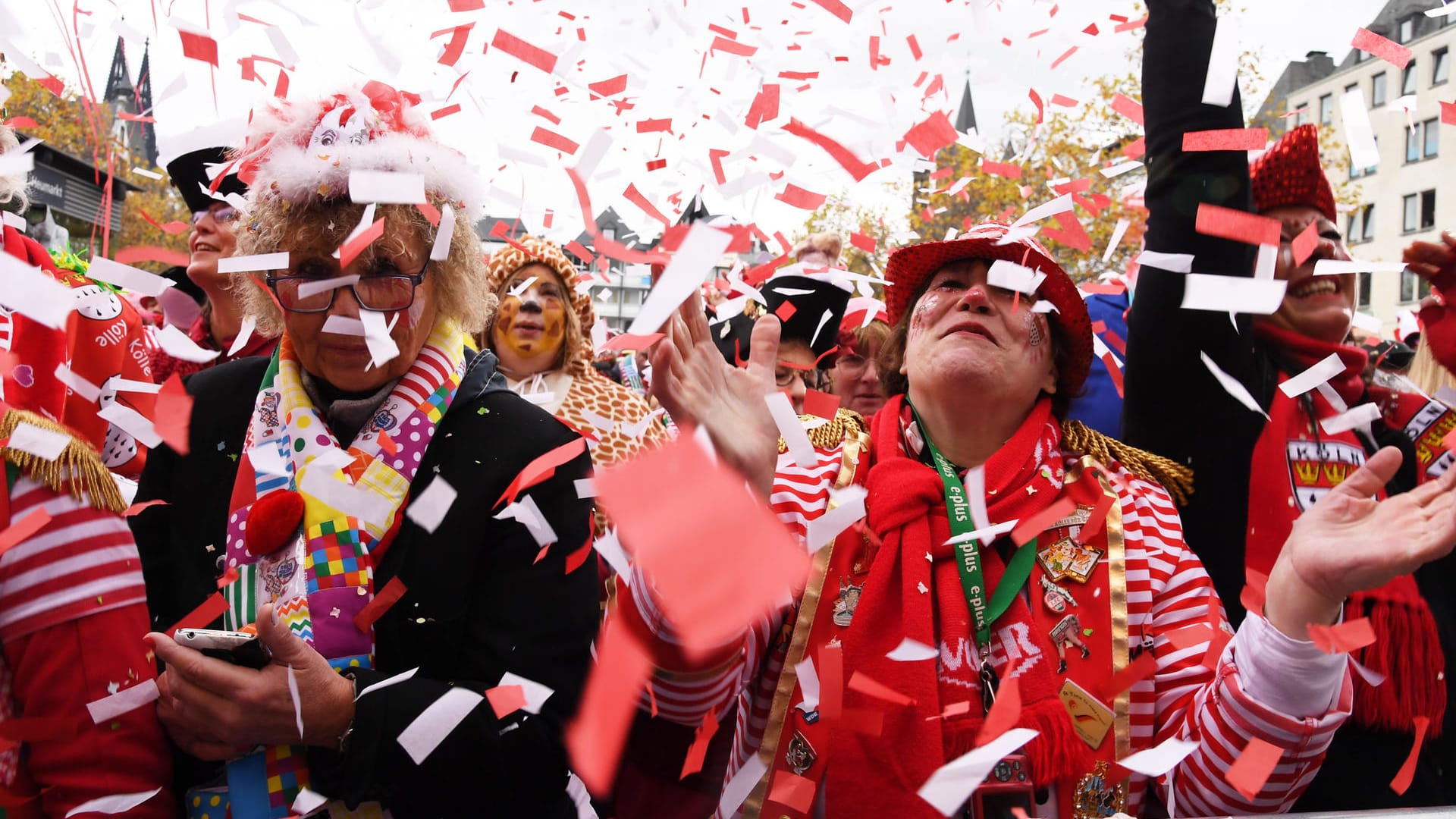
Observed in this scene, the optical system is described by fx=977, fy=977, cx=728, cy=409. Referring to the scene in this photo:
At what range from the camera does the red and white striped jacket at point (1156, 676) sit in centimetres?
192

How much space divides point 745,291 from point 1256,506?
1.64 m

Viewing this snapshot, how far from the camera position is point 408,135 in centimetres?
227

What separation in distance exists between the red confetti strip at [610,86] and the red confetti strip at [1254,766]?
2218mm

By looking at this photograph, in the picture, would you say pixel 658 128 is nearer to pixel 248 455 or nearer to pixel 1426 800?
pixel 248 455

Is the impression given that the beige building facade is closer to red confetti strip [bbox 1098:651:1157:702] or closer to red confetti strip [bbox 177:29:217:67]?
red confetti strip [bbox 1098:651:1157:702]

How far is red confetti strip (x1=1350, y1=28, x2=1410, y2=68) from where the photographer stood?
7.29 feet

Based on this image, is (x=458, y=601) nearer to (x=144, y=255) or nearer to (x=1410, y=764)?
(x=144, y=255)

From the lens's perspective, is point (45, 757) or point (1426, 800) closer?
point (45, 757)

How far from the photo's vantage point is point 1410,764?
94.6 inches

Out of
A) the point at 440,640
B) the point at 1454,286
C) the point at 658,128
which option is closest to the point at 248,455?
the point at 440,640

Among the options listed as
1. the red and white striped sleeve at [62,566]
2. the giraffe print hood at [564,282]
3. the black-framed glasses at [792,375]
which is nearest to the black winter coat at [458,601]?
the red and white striped sleeve at [62,566]

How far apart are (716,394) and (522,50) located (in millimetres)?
1206

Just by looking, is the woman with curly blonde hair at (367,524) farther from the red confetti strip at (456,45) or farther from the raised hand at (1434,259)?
the raised hand at (1434,259)

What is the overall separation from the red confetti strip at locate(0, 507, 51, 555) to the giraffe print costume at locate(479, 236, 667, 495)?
247cm
